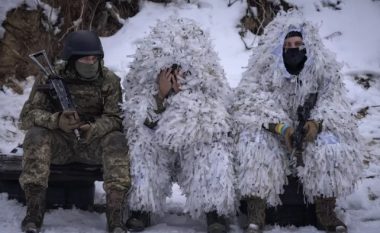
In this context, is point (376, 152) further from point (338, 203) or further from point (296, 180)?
point (296, 180)

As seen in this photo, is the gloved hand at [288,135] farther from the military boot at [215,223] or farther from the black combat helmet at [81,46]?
the black combat helmet at [81,46]

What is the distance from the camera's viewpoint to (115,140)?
9.55 feet

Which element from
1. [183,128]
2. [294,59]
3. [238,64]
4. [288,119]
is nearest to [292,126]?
[288,119]

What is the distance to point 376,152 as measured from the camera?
14.4 feet

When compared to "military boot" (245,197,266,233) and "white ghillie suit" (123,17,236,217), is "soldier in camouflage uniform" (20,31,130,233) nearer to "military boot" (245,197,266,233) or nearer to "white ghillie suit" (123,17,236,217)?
"white ghillie suit" (123,17,236,217)

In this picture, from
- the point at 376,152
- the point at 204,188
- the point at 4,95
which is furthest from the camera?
the point at 4,95

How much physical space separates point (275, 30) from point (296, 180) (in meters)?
0.97

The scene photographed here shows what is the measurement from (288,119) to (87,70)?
1.26m

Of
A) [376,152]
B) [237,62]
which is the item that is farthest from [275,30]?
[237,62]

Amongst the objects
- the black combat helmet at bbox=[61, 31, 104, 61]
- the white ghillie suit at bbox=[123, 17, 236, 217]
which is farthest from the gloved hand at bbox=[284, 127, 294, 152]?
the black combat helmet at bbox=[61, 31, 104, 61]

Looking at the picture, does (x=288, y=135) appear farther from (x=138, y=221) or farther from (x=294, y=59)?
(x=138, y=221)

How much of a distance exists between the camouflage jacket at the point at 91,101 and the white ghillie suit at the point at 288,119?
2.48ft

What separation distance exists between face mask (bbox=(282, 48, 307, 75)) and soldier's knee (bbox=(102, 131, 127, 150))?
1.13 m

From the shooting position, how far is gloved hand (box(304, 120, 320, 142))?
2.88 meters
